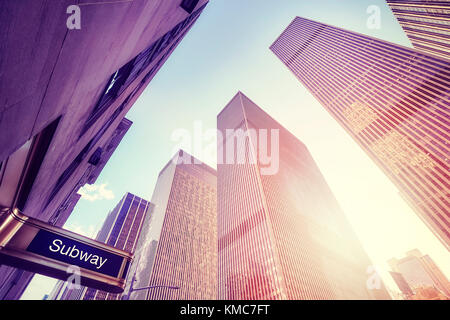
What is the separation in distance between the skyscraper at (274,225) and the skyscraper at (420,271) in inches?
2848

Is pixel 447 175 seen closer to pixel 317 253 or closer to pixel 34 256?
pixel 317 253

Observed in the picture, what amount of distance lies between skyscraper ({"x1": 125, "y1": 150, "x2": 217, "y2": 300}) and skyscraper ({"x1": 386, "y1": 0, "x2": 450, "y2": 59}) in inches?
3563

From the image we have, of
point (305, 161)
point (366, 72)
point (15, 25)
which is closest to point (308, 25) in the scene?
point (366, 72)

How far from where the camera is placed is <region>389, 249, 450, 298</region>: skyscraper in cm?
13100

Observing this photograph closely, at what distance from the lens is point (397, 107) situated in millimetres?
47062

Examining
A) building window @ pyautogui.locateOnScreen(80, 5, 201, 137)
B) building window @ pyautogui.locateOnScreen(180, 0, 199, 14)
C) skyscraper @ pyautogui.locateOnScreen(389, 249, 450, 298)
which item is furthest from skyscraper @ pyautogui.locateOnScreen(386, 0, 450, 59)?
skyscraper @ pyautogui.locateOnScreen(389, 249, 450, 298)

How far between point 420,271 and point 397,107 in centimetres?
15553

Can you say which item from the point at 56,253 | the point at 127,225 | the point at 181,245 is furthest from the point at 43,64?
the point at 127,225

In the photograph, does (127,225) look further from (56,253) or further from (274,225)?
(56,253)

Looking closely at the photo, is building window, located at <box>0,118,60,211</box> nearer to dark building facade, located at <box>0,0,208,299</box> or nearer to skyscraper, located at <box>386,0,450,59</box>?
dark building facade, located at <box>0,0,208,299</box>

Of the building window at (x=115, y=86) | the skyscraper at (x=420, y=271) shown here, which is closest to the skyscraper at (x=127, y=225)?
the building window at (x=115, y=86)

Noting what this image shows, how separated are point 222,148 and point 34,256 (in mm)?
89291

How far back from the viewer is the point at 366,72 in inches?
2213
